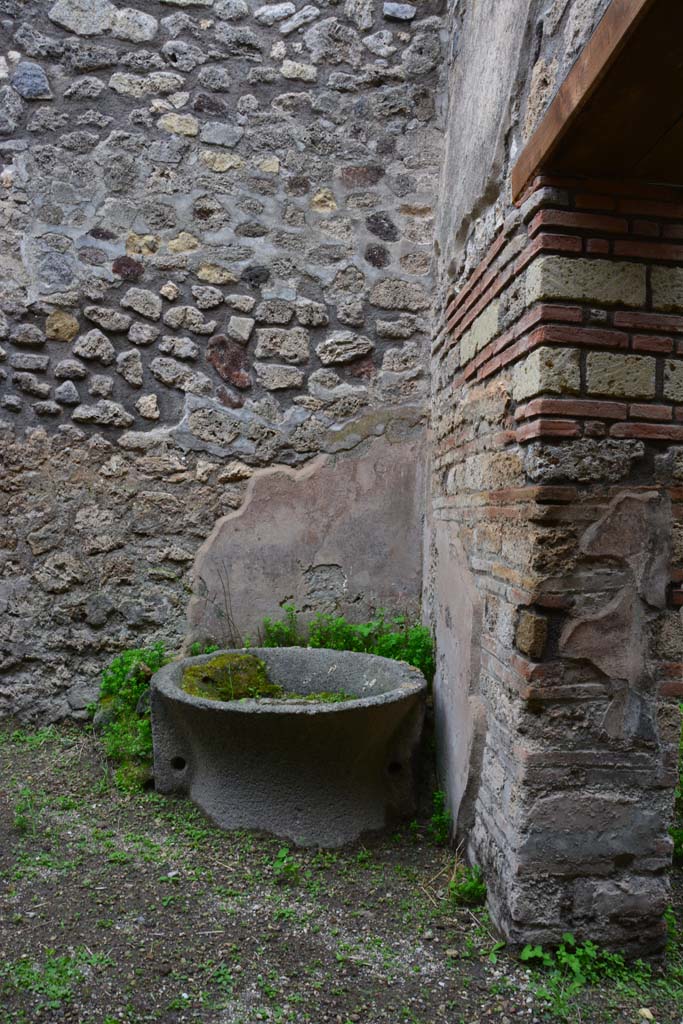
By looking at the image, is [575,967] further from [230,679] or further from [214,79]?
[214,79]

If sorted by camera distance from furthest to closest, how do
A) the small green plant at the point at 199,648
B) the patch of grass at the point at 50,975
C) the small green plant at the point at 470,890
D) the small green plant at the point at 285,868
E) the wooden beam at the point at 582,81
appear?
the small green plant at the point at 199,648 → the small green plant at the point at 285,868 → the small green plant at the point at 470,890 → the patch of grass at the point at 50,975 → the wooden beam at the point at 582,81

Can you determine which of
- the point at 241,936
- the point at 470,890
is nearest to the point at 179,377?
the point at 241,936

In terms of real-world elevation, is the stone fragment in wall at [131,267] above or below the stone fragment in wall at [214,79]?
below

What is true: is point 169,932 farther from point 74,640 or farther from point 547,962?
point 74,640

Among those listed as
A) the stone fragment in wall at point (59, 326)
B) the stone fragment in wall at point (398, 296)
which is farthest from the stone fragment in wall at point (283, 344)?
the stone fragment in wall at point (59, 326)

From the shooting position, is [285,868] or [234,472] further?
[234,472]

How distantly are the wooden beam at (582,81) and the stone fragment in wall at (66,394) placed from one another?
266cm

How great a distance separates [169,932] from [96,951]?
223mm

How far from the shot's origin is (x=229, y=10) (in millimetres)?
4098

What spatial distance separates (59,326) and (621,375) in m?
3.06

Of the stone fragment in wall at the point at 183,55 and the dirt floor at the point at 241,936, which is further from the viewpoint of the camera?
the stone fragment in wall at the point at 183,55

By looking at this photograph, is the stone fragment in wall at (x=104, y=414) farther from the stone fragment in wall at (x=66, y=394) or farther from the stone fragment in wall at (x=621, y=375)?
the stone fragment in wall at (x=621, y=375)

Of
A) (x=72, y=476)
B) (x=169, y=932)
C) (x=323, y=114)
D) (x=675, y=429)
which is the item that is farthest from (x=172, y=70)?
(x=169, y=932)

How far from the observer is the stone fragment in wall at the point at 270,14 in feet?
13.5
